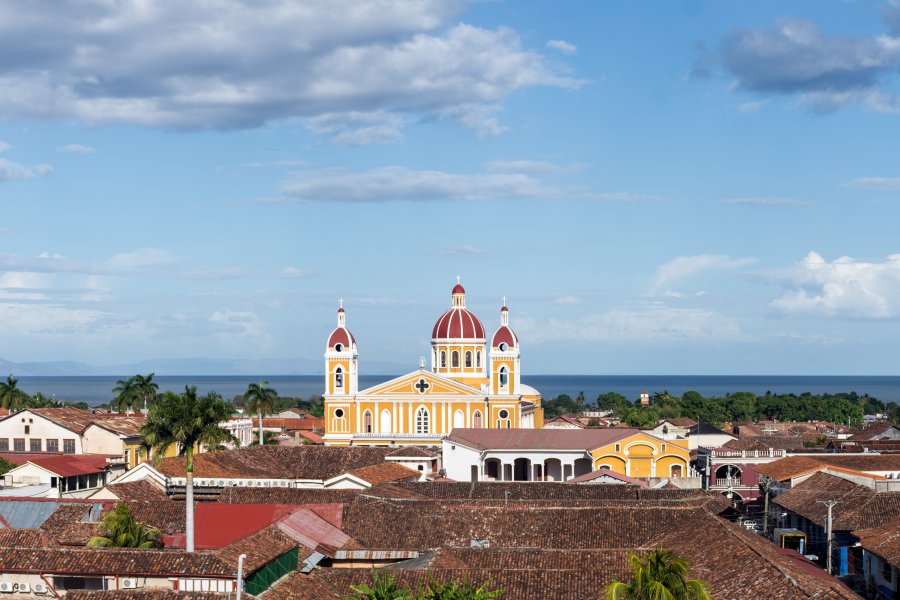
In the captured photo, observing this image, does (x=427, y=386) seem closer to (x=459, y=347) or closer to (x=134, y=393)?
(x=459, y=347)

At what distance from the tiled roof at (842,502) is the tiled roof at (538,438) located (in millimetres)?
24711

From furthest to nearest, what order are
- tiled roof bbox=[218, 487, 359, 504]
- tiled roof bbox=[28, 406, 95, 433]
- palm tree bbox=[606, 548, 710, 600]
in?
tiled roof bbox=[28, 406, 95, 433], tiled roof bbox=[218, 487, 359, 504], palm tree bbox=[606, 548, 710, 600]

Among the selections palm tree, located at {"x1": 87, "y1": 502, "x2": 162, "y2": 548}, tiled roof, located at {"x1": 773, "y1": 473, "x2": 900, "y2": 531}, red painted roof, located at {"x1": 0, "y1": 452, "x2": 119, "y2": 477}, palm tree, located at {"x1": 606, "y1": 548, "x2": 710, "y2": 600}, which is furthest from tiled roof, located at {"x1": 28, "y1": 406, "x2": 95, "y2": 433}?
palm tree, located at {"x1": 606, "y1": 548, "x2": 710, "y2": 600}

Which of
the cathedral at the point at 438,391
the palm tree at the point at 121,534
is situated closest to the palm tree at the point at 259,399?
the cathedral at the point at 438,391

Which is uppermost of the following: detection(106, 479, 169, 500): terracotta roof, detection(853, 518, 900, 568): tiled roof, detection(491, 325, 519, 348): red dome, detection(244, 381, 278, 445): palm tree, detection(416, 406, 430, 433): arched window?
detection(491, 325, 519, 348): red dome

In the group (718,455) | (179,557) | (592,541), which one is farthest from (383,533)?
(718,455)

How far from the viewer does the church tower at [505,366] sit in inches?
3752

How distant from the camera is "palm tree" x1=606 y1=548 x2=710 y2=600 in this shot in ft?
82.3

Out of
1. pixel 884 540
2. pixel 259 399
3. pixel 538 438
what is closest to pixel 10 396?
pixel 259 399

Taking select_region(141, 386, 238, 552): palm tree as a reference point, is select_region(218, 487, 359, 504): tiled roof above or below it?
below

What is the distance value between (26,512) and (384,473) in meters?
22.5

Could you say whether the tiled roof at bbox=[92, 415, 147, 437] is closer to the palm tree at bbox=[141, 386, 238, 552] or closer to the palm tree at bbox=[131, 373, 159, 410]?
the palm tree at bbox=[131, 373, 159, 410]

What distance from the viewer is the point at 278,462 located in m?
72.8

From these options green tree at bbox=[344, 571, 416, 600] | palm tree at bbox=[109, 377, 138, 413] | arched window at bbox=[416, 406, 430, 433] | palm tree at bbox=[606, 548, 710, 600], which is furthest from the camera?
palm tree at bbox=[109, 377, 138, 413]
